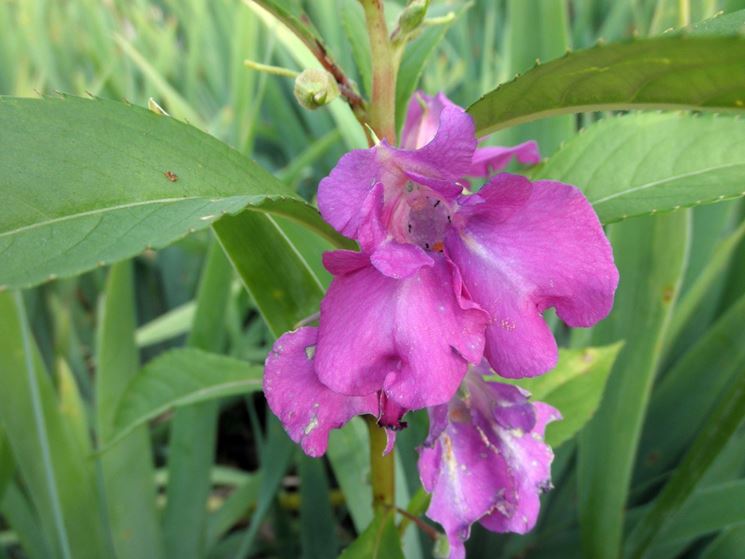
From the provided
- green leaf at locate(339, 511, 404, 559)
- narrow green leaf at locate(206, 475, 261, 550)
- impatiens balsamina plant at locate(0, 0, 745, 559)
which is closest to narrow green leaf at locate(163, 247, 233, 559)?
impatiens balsamina plant at locate(0, 0, 745, 559)

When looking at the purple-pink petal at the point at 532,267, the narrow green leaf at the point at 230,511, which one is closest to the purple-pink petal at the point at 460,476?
the purple-pink petal at the point at 532,267

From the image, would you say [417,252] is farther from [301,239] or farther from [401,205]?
[301,239]

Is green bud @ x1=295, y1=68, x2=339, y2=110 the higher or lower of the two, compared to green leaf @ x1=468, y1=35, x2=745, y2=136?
higher

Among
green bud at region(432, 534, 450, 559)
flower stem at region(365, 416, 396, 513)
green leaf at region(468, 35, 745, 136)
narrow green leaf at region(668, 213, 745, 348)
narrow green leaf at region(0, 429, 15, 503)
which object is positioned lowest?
narrow green leaf at region(668, 213, 745, 348)

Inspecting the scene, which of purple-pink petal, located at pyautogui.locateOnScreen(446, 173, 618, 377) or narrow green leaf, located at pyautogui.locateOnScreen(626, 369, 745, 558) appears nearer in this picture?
purple-pink petal, located at pyautogui.locateOnScreen(446, 173, 618, 377)

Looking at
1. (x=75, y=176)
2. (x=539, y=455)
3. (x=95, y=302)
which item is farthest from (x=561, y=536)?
(x=95, y=302)

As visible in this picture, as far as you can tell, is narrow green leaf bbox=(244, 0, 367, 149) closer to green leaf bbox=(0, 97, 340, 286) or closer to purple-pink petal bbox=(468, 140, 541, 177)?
purple-pink petal bbox=(468, 140, 541, 177)
